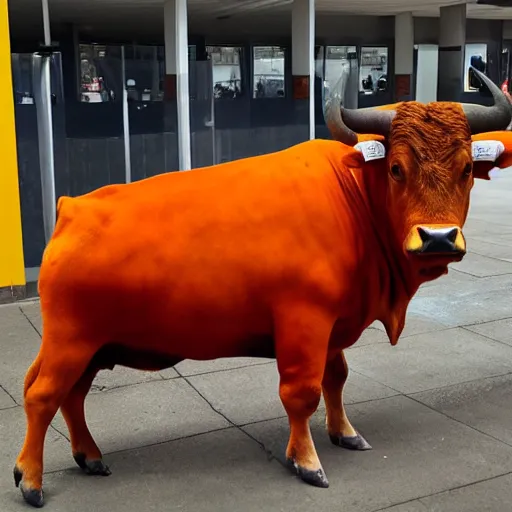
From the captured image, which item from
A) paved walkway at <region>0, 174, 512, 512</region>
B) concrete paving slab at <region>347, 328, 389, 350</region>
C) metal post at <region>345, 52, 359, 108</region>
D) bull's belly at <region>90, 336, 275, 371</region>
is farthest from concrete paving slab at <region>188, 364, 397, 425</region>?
metal post at <region>345, 52, 359, 108</region>

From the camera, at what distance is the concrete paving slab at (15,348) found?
5480mm

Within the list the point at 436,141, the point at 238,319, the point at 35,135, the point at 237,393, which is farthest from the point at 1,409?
the point at 35,135

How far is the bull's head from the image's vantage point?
3.41 metres

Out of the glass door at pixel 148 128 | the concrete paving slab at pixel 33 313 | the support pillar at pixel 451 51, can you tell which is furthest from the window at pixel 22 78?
the support pillar at pixel 451 51

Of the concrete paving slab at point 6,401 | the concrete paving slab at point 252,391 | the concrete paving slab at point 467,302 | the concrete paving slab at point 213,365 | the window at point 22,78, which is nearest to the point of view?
the concrete paving slab at point 252,391

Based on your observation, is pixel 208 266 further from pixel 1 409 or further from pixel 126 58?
pixel 126 58

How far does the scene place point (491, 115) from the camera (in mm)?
3580

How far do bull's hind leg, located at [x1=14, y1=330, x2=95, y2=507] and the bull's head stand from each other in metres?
1.65

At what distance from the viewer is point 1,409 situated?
16.4ft

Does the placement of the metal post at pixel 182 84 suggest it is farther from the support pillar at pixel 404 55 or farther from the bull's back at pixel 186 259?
the support pillar at pixel 404 55

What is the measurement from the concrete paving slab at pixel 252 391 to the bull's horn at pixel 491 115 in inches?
87.8

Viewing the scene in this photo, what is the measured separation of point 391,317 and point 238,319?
866mm

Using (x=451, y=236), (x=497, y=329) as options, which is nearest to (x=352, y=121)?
(x=451, y=236)

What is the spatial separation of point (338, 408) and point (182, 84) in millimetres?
5885
